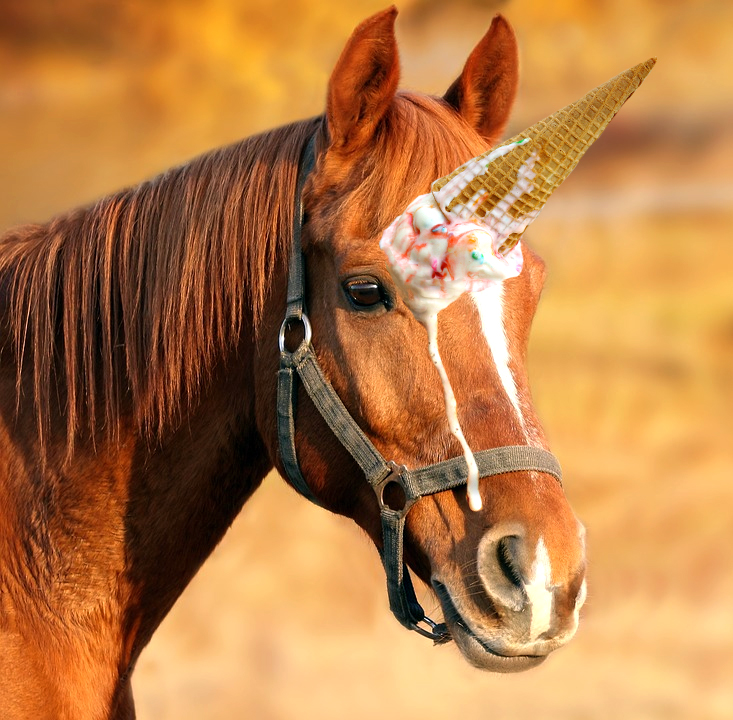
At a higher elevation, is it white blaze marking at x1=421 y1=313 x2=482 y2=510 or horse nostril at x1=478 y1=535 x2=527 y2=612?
white blaze marking at x1=421 y1=313 x2=482 y2=510

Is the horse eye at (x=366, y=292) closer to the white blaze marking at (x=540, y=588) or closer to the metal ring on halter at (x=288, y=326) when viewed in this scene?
the metal ring on halter at (x=288, y=326)

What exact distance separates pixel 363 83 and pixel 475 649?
3.47 ft

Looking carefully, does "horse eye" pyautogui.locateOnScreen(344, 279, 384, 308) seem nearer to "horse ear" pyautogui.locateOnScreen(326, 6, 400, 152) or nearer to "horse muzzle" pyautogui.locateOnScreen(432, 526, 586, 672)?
"horse ear" pyautogui.locateOnScreen(326, 6, 400, 152)

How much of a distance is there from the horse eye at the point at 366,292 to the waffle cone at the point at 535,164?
194 millimetres

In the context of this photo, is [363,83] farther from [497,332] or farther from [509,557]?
[509,557]

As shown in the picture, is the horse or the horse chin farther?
the horse

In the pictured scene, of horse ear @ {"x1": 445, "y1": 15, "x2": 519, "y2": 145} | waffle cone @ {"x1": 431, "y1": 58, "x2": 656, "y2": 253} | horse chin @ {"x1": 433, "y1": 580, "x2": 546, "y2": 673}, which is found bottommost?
horse chin @ {"x1": 433, "y1": 580, "x2": 546, "y2": 673}

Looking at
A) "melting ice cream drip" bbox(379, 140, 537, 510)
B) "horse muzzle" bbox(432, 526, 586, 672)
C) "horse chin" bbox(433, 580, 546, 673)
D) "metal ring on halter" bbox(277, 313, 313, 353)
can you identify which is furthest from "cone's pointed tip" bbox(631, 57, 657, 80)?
"horse chin" bbox(433, 580, 546, 673)

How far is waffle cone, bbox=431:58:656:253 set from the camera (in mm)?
1501

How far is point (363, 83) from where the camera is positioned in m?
1.61

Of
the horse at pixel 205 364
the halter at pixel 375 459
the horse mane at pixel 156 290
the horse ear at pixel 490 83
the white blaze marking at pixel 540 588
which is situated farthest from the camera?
the horse ear at pixel 490 83

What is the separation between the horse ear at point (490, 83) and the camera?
182 cm

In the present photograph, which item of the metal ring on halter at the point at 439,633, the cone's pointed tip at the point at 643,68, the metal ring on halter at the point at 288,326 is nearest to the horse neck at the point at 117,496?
the metal ring on halter at the point at 288,326

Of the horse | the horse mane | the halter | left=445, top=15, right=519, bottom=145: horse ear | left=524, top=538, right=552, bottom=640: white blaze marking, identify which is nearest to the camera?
left=524, top=538, right=552, bottom=640: white blaze marking
